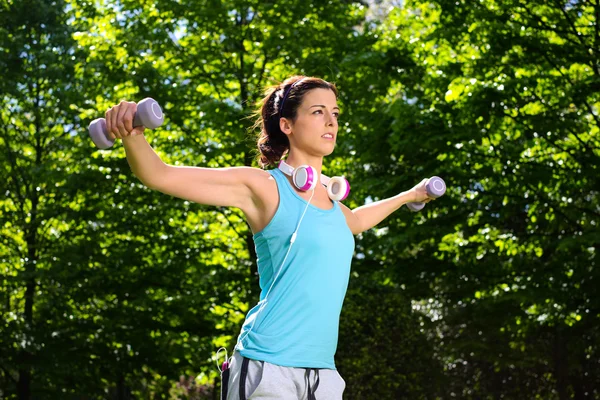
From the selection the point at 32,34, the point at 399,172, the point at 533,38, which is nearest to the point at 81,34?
the point at 32,34

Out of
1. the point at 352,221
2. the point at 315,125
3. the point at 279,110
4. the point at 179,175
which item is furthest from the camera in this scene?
the point at 352,221

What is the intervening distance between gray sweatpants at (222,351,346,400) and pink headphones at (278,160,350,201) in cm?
66

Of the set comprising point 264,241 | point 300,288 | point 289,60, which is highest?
point 289,60

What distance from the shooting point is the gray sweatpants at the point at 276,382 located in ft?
9.61

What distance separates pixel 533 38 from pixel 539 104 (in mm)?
885

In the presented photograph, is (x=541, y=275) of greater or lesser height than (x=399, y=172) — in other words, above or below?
below

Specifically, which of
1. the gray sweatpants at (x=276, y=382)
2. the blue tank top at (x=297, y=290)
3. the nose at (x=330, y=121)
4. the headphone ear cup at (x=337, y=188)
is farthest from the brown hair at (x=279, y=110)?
the gray sweatpants at (x=276, y=382)

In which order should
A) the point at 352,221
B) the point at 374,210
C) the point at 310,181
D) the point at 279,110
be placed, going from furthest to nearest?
the point at 374,210 → the point at 352,221 → the point at 279,110 → the point at 310,181

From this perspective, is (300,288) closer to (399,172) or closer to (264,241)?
(264,241)

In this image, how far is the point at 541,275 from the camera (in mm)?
11430

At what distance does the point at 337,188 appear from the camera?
11.3ft

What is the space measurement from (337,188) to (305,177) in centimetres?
29

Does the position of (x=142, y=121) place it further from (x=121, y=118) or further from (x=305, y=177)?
(x=305, y=177)

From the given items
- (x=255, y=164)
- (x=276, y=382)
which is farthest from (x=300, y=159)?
(x=255, y=164)
